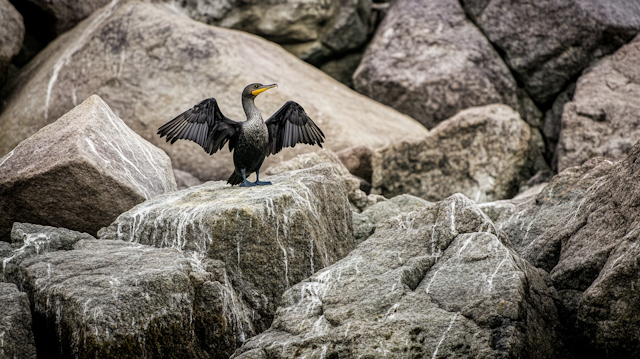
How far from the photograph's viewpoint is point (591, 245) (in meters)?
4.44

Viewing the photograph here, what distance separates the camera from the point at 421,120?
12.3 metres

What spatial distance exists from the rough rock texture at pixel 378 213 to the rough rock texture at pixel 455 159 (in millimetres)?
2389

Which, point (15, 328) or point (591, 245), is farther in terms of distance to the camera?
point (591, 245)

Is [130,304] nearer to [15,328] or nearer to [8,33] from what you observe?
[15,328]

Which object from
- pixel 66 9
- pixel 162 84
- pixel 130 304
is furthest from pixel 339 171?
pixel 66 9

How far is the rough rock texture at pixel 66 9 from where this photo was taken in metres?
11.6

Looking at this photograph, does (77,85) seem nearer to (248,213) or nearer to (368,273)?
(248,213)

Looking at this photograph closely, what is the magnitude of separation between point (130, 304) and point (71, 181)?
7.85 ft

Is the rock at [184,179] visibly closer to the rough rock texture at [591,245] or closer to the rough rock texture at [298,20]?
the rough rock texture at [591,245]

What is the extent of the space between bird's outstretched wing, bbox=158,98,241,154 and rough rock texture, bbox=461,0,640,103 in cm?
757

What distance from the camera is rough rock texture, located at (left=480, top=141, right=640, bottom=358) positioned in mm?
3691

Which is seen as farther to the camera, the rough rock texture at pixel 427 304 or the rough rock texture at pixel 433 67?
the rough rock texture at pixel 433 67

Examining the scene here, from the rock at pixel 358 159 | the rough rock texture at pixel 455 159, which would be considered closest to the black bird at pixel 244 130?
the rock at pixel 358 159

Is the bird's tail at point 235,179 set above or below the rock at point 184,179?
above
